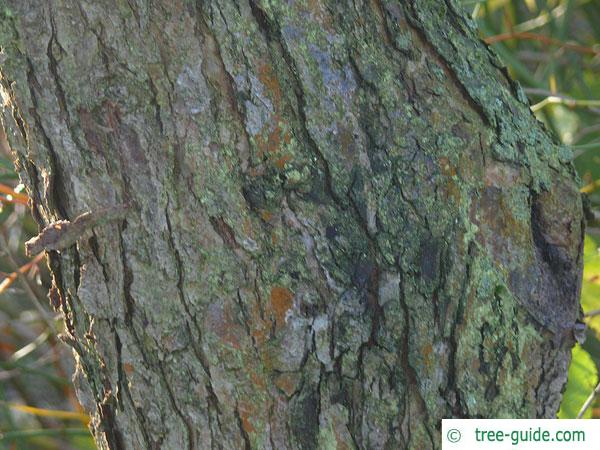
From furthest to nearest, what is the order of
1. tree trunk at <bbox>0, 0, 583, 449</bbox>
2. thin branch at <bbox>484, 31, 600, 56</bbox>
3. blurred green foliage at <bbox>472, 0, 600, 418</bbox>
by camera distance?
1. thin branch at <bbox>484, 31, 600, 56</bbox>
2. blurred green foliage at <bbox>472, 0, 600, 418</bbox>
3. tree trunk at <bbox>0, 0, 583, 449</bbox>

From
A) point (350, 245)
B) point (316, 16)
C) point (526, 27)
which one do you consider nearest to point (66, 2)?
point (316, 16)

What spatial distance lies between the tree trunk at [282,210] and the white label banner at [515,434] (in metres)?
0.02

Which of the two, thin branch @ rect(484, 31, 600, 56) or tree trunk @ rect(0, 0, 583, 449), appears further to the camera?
thin branch @ rect(484, 31, 600, 56)

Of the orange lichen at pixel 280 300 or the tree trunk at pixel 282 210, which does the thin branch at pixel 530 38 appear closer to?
the tree trunk at pixel 282 210

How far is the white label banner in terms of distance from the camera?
2.92 ft

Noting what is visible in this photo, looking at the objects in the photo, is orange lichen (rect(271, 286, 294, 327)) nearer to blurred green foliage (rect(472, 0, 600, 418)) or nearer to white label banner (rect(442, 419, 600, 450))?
white label banner (rect(442, 419, 600, 450))

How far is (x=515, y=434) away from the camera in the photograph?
938 millimetres

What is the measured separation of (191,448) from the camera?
2.92 feet

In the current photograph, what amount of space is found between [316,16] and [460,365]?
40 centimetres

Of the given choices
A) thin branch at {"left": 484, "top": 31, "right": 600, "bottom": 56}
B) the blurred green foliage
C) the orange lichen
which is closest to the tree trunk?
the orange lichen

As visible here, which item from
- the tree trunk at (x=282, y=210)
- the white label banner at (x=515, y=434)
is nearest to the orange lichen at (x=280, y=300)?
the tree trunk at (x=282, y=210)

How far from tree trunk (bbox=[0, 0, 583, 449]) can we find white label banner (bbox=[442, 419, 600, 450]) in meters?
0.02

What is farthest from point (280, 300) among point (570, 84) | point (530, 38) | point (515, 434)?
point (570, 84)

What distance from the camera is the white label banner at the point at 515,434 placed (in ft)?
2.92
